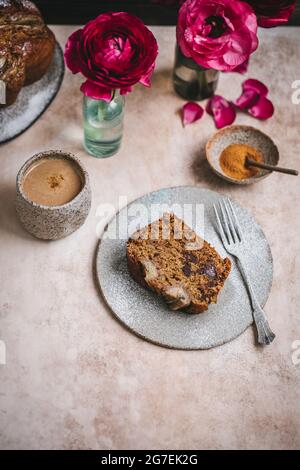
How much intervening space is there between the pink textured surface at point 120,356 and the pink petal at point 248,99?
0.16 m

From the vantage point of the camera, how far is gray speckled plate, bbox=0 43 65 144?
1.10 meters

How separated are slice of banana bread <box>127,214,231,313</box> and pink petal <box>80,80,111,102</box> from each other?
0.76 feet

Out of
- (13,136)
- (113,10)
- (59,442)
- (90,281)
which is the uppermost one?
(113,10)

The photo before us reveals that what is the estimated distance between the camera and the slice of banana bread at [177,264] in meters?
0.93

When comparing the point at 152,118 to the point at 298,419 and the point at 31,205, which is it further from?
the point at 298,419

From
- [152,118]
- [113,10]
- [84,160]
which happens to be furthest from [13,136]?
[113,10]

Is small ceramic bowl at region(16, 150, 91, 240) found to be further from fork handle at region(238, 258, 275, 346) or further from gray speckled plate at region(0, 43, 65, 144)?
fork handle at region(238, 258, 275, 346)

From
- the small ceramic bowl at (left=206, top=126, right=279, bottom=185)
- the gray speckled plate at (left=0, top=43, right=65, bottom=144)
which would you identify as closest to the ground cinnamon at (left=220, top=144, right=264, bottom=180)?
the small ceramic bowl at (left=206, top=126, right=279, bottom=185)

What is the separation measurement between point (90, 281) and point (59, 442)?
27cm

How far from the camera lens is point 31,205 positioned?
0.92 metres

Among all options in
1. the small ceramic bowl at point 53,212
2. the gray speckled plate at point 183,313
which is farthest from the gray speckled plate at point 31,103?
the gray speckled plate at point 183,313

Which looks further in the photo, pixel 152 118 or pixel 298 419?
pixel 152 118

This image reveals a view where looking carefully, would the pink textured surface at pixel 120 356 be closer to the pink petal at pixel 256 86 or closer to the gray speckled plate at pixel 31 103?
the gray speckled plate at pixel 31 103

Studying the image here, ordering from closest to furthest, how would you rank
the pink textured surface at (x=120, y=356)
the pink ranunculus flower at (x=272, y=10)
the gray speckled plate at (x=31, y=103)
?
the pink textured surface at (x=120, y=356) → the pink ranunculus flower at (x=272, y=10) → the gray speckled plate at (x=31, y=103)
